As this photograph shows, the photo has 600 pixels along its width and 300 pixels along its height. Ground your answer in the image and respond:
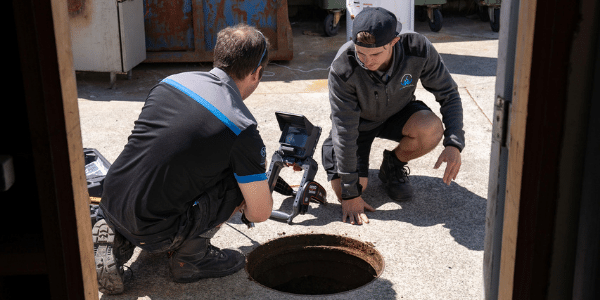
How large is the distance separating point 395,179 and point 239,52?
4.88 feet

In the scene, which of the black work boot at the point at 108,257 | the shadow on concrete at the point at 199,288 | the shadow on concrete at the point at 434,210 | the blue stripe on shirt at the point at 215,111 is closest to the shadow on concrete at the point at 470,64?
the shadow on concrete at the point at 434,210

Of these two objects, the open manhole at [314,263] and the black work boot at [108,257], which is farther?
the open manhole at [314,263]

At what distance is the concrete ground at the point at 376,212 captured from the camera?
2.72 m

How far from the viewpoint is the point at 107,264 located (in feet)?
8.49

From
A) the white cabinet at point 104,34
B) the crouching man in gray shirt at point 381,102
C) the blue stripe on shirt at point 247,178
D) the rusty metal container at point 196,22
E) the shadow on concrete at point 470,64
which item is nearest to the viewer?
the blue stripe on shirt at point 247,178

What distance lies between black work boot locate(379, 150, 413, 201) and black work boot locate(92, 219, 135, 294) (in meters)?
1.63

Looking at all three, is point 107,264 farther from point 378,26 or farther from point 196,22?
point 196,22

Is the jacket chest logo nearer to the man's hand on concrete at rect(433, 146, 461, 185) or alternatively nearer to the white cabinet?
the man's hand on concrete at rect(433, 146, 461, 185)

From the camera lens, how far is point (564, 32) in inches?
48.4

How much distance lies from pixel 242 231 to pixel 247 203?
654 millimetres

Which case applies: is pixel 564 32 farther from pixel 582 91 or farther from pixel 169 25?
pixel 169 25

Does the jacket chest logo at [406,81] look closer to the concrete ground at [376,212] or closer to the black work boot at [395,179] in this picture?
the black work boot at [395,179]

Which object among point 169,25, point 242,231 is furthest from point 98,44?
point 242,231

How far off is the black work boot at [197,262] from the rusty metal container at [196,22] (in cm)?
398
